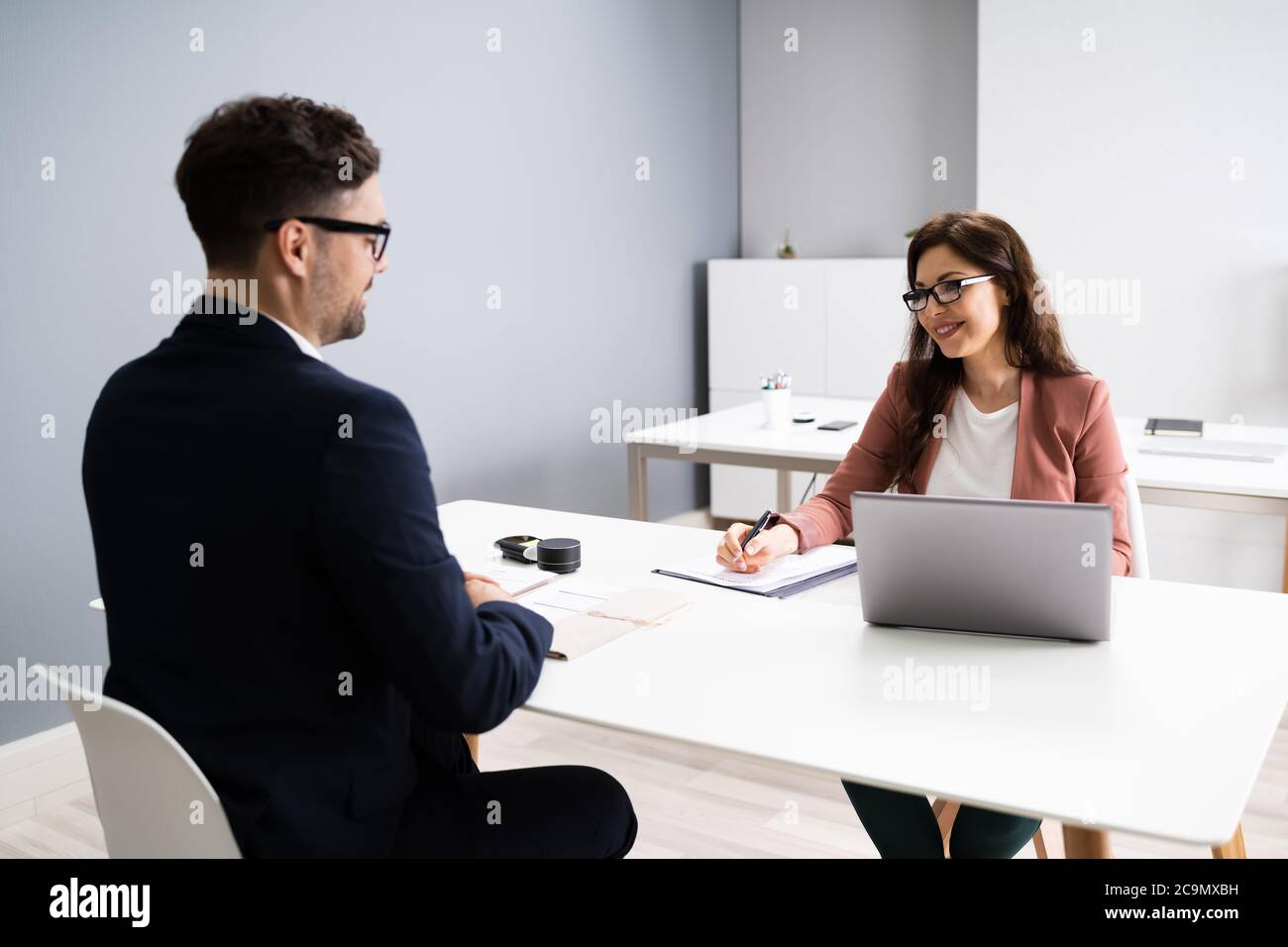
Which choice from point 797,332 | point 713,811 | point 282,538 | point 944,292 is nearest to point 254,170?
point 282,538

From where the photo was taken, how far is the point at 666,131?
4.92 metres

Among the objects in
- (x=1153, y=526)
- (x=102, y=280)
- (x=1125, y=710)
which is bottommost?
(x=1153, y=526)

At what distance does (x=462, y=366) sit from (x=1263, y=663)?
2.97 metres

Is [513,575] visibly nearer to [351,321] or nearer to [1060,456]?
[351,321]

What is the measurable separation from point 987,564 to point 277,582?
35.3 inches

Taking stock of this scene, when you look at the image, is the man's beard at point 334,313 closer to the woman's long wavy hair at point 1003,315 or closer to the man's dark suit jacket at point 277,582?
the man's dark suit jacket at point 277,582

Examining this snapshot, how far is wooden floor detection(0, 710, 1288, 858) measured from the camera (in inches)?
99.7

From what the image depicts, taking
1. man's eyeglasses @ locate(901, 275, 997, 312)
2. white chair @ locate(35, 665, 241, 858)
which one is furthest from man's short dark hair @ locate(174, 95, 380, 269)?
man's eyeglasses @ locate(901, 275, 997, 312)

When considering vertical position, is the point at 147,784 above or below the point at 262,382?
below

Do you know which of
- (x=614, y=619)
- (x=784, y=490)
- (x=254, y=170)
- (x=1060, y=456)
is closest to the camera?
(x=254, y=170)

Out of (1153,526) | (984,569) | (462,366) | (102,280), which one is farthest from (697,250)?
(984,569)

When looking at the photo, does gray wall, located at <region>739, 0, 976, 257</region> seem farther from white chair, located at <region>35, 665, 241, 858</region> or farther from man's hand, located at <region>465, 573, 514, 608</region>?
white chair, located at <region>35, 665, 241, 858</region>

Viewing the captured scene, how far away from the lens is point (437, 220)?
3.90 meters

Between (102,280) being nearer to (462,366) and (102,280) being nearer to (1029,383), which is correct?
(462,366)
